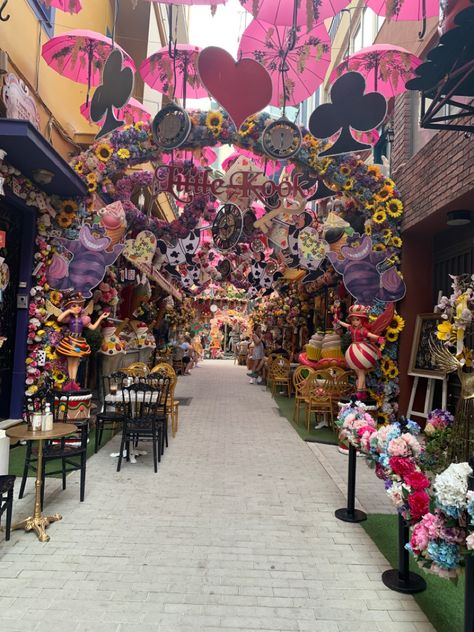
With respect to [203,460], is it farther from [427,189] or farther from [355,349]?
[427,189]

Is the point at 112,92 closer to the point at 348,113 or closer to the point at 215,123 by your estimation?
the point at 215,123

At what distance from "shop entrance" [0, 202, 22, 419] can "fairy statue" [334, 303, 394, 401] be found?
16.7ft

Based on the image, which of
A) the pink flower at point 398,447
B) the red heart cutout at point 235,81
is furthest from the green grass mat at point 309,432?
the red heart cutout at point 235,81

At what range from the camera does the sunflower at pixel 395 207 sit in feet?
25.1

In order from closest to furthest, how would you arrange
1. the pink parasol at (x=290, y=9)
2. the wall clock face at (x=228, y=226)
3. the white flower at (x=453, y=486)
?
1. the white flower at (x=453, y=486)
2. the pink parasol at (x=290, y=9)
3. the wall clock face at (x=228, y=226)

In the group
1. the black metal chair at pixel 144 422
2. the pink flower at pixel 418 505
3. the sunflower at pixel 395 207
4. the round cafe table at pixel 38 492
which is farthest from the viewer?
the sunflower at pixel 395 207

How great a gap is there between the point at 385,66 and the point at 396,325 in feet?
13.2

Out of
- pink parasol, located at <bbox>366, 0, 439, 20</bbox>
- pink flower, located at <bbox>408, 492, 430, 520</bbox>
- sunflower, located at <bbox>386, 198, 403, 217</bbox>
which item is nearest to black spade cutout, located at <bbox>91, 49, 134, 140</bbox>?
pink parasol, located at <bbox>366, 0, 439, 20</bbox>

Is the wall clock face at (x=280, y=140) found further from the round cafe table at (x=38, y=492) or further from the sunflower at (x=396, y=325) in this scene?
the round cafe table at (x=38, y=492)

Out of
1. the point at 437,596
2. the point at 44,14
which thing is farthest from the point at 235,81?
the point at 437,596

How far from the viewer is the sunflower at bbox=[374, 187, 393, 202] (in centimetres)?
773

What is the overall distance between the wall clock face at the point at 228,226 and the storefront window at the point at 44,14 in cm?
409

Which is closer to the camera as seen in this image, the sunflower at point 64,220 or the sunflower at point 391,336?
the sunflower at point 64,220

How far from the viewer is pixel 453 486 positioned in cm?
222
